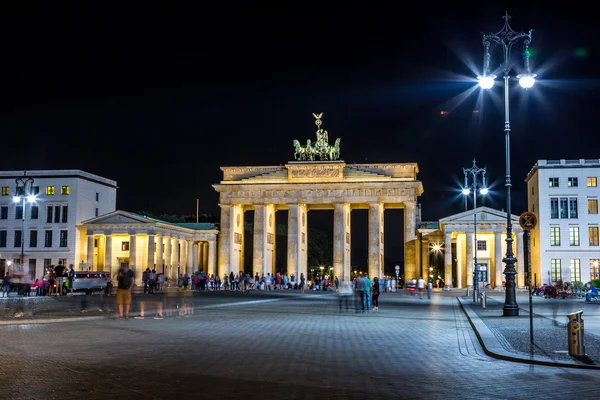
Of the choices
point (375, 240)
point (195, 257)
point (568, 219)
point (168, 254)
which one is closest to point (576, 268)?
point (568, 219)

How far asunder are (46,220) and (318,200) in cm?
3344

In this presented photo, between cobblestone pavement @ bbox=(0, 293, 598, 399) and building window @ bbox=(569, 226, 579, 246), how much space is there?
58.6 meters

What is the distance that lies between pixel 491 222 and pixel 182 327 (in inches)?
2432

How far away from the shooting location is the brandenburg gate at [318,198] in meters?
83.8

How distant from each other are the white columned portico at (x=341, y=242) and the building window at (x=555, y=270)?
2333 centimetres

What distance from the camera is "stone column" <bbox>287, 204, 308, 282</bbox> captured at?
8381 cm

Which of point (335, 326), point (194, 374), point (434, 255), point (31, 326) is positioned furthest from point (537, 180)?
point (194, 374)

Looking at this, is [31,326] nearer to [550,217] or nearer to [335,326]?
[335,326]

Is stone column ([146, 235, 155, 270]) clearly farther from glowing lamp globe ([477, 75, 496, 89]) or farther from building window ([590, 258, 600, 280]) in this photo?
glowing lamp globe ([477, 75, 496, 89])

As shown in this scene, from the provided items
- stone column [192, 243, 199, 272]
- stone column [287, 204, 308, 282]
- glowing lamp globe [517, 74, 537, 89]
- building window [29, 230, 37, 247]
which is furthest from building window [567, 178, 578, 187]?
building window [29, 230, 37, 247]

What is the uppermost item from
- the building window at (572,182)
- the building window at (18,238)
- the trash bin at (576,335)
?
the building window at (572,182)

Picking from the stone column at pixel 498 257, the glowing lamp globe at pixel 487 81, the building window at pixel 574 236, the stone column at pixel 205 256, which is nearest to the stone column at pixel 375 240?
the stone column at pixel 498 257

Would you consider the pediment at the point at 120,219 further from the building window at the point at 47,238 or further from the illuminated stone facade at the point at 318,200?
the illuminated stone facade at the point at 318,200

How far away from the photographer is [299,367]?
499 inches
